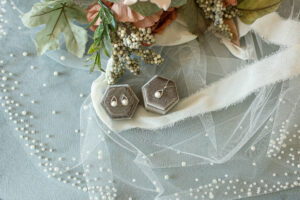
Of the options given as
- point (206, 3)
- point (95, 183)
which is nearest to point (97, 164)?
point (95, 183)

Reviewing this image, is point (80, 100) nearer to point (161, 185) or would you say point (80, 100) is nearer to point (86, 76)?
point (86, 76)

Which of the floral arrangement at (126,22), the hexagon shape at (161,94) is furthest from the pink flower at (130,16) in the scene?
the hexagon shape at (161,94)

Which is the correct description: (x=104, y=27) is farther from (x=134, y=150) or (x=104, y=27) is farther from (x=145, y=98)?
(x=134, y=150)

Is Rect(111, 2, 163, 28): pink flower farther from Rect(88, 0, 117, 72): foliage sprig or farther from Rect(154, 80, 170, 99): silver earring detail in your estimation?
Rect(154, 80, 170, 99): silver earring detail

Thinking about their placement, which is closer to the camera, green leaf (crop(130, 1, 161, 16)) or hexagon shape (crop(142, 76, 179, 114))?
green leaf (crop(130, 1, 161, 16))

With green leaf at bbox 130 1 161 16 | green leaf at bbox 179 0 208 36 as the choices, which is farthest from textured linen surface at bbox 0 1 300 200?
green leaf at bbox 130 1 161 16

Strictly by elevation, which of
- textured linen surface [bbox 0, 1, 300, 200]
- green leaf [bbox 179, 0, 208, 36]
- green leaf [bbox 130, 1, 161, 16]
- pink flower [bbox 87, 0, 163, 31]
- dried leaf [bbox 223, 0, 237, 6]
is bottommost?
textured linen surface [bbox 0, 1, 300, 200]

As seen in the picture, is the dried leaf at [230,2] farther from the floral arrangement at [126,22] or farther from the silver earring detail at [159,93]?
the silver earring detail at [159,93]

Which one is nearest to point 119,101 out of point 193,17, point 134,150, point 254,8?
point 134,150
